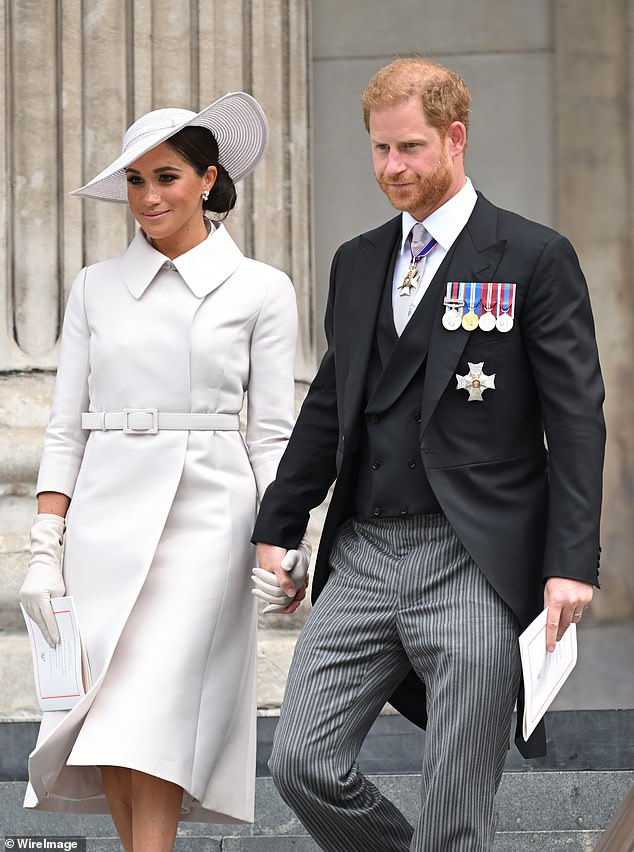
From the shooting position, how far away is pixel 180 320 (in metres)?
4.04

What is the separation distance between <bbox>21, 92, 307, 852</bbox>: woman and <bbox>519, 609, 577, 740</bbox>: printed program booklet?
1.02m

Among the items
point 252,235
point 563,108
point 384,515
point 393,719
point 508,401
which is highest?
point 563,108

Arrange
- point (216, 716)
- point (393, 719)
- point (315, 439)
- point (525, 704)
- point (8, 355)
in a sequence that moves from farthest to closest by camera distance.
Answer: point (8, 355) → point (393, 719) → point (216, 716) → point (315, 439) → point (525, 704)

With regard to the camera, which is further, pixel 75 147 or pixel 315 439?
pixel 75 147

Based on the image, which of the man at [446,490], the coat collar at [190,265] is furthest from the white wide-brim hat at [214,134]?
the man at [446,490]

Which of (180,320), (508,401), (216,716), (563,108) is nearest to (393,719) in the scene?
(216,716)

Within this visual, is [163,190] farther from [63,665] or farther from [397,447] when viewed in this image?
[63,665]

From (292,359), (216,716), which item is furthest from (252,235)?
(216,716)

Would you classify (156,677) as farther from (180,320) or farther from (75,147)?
(75,147)

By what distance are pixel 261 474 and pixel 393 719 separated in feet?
6.76

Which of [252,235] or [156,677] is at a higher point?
[252,235]

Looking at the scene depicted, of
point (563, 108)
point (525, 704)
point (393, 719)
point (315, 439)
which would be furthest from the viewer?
point (563, 108)

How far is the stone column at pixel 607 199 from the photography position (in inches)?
310

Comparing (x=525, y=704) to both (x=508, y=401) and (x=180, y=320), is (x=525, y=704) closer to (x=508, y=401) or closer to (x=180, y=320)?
(x=508, y=401)
